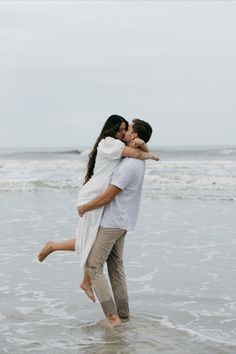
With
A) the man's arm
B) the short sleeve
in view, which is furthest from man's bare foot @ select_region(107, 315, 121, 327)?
the short sleeve

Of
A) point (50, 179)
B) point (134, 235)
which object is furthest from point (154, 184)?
point (134, 235)

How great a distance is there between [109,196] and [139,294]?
1.74 m

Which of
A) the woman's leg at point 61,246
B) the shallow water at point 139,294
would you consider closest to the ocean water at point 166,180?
the shallow water at point 139,294

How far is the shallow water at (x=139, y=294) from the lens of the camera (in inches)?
184

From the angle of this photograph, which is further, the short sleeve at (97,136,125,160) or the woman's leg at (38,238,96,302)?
the woman's leg at (38,238,96,302)

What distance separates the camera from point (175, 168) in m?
29.3

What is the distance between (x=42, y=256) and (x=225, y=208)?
340 inches

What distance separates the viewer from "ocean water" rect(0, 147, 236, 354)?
4.71 meters

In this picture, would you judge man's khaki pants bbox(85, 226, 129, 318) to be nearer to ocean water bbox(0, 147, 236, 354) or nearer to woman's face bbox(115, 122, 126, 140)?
ocean water bbox(0, 147, 236, 354)

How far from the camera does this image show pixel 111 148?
4.88 metres

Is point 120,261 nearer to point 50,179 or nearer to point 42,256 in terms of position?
point 42,256

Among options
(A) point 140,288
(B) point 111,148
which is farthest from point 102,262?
(A) point 140,288

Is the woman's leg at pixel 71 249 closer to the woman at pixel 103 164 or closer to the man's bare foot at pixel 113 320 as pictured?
the woman at pixel 103 164

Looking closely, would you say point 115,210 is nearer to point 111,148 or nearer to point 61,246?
point 111,148
